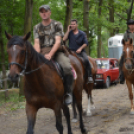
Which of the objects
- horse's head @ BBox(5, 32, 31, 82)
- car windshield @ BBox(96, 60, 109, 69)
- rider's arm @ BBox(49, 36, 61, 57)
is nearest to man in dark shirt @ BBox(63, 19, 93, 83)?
rider's arm @ BBox(49, 36, 61, 57)

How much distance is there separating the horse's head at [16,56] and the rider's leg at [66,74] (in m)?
1.40

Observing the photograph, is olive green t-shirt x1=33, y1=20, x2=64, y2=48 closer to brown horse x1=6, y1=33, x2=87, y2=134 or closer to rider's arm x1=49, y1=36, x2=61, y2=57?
rider's arm x1=49, y1=36, x2=61, y2=57

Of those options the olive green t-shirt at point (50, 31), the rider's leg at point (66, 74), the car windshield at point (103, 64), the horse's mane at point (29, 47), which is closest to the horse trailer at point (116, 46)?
the car windshield at point (103, 64)

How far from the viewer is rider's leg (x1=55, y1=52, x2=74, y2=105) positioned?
564cm

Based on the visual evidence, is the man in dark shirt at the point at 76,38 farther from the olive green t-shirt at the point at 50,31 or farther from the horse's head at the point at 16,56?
the horse's head at the point at 16,56

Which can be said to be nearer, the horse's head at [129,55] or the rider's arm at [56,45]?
the rider's arm at [56,45]

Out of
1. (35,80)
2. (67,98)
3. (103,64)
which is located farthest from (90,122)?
(103,64)

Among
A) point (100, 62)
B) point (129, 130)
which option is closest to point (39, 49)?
point (129, 130)

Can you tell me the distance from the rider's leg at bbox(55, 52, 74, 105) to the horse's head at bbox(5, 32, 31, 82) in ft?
4.59

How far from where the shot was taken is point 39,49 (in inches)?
221

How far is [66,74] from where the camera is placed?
5.64m

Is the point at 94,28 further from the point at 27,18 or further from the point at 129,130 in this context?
the point at 129,130

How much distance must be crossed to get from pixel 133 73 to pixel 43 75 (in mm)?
4382

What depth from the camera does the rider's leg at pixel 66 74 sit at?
5.64 meters
